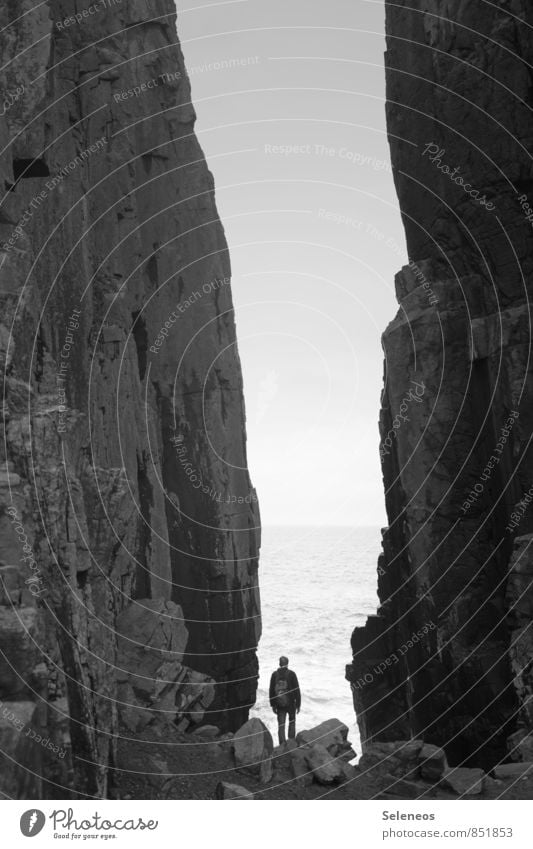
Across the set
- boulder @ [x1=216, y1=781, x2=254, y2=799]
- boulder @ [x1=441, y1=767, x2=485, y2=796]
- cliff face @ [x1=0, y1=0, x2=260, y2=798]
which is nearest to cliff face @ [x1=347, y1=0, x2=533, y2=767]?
boulder @ [x1=441, y1=767, x2=485, y2=796]

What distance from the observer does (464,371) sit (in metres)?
24.8

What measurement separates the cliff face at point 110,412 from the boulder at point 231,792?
256 cm

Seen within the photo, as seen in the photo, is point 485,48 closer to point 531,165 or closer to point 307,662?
point 531,165

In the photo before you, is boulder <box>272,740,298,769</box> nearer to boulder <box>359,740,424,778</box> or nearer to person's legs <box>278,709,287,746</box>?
person's legs <box>278,709,287,746</box>

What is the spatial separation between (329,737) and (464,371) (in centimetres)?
1211

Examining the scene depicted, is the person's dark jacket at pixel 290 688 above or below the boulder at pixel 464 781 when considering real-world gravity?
above

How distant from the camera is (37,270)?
672 inches

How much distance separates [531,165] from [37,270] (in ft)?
47.7

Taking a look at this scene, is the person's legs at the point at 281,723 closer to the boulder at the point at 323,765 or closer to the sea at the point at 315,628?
the boulder at the point at 323,765

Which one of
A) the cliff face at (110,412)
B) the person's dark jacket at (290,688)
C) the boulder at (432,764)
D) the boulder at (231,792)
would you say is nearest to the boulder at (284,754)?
the person's dark jacket at (290,688)

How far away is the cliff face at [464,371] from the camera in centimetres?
2183

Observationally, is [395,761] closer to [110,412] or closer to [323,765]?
[323,765]

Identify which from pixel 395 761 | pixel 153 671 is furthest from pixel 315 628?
pixel 395 761

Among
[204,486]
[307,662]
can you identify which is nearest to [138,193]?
[204,486]
